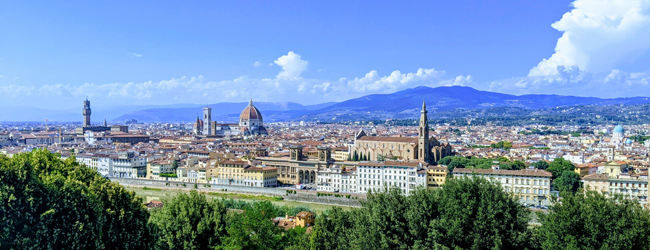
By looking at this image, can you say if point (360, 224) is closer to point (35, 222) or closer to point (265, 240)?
point (265, 240)

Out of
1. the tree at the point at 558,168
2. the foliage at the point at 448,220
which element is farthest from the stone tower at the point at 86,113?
the foliage at the point at 448,220

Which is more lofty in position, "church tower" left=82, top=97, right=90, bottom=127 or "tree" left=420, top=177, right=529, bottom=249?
→ "church tower" left=82, top=97, right=90, bottom=127

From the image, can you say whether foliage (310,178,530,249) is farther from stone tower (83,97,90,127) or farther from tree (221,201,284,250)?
stone tower (83,97,90,127)

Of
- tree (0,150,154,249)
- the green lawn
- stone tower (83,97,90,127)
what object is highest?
stone tower (83,97,90,127)

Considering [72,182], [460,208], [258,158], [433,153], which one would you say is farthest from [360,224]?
[433,153]

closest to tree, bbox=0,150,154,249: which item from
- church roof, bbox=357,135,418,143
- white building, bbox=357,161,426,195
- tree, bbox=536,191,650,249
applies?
tree, bbox=536,191,650,249

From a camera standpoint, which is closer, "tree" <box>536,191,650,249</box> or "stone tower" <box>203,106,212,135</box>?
"tree" <box>536,191,650,249</box>
